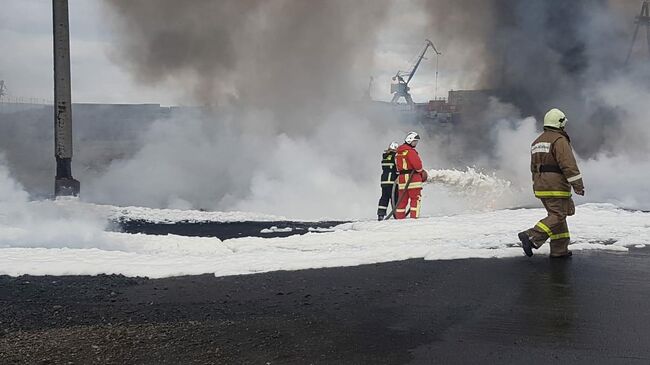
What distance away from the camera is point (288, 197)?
1620cm

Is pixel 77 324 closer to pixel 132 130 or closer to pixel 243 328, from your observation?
pixel 243 328

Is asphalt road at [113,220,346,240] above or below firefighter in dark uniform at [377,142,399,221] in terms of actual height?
below

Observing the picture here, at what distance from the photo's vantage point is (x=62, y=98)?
473 inches

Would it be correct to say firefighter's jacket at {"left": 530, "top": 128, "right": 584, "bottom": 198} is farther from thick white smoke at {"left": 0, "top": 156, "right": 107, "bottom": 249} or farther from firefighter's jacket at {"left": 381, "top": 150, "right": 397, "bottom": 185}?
firefighter's jacket at {"left": 381, "top": 150, "right": 397, "bottom": 185}

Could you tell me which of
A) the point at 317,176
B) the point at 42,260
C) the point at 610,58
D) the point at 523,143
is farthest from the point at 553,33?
the point at 42,260

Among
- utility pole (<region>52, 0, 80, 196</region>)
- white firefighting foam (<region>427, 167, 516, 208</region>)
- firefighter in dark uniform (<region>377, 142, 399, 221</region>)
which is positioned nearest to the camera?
firefighter in dark uniform (<region>377, 142, 399, 221</region>)

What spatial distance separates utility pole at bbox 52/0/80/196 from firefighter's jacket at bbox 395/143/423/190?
22.4ft

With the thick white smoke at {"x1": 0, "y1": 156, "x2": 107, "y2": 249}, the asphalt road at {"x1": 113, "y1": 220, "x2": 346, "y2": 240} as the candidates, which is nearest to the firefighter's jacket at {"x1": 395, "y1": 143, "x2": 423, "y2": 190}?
the asphalt road at {"x1": 113, "y1": 220, "x2": 346, "y2": 240}

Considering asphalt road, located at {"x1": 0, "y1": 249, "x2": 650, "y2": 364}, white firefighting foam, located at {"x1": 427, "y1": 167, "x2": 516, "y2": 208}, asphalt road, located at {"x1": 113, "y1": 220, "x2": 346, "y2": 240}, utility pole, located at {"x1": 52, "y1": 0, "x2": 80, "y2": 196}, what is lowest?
asphalt road, located at {"x1": 0, "y1": 249, "x2": 650, "y2": 364}

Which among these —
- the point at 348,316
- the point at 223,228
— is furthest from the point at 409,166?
the point at 348,316

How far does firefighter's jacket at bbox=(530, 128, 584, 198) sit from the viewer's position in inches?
221

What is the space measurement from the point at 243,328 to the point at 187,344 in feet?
1.37

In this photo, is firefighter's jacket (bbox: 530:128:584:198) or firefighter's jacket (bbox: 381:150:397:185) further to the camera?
firefighter's jacket (bbox: 381:150:397:185)

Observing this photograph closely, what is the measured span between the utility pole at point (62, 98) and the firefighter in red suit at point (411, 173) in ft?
22.4
